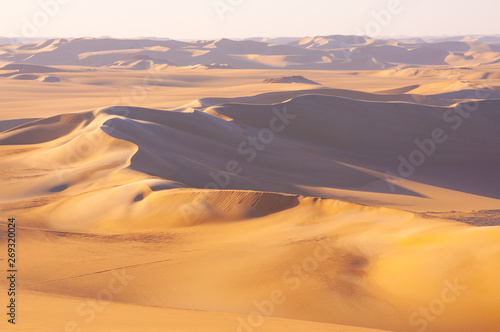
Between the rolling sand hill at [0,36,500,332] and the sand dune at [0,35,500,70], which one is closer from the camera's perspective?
the rolling sand hill at [0,36,500,332]

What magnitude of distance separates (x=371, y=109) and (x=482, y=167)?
5.54 meters

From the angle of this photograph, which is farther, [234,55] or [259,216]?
[234,55]

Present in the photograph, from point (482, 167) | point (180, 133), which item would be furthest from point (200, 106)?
point (482, 167)

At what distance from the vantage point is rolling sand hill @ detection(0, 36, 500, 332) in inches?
248

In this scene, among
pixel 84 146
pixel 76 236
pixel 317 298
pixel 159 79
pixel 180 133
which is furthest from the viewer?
pixel 159 79

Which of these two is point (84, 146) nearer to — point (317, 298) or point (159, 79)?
point (317, 298)

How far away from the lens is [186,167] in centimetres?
1516

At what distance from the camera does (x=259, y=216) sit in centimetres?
986

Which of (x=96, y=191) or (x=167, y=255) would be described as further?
(x=96, y=191)

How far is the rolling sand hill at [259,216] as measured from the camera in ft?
→ 20.7

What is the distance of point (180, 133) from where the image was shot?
19.1m

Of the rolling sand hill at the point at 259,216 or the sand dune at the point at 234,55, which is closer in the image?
the rolling sand hill at the point at 259,216

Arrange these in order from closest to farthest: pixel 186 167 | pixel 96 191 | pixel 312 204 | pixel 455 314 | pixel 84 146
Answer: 1. pixel 455 314
2. pixel 312 204
3. pixel 96 191
4. pixel 186 167
5. pixel 84 146

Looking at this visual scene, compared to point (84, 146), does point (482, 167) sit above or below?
below
